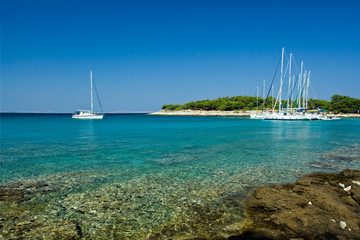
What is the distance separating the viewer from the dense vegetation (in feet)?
352

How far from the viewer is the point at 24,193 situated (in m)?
7.29

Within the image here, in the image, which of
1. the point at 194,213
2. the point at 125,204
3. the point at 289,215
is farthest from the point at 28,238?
the point at 289,215

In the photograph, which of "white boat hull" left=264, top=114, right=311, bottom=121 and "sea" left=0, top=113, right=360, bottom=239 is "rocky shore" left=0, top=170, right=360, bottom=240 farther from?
"white boat hull" left=264, top=114, right=311, bottom=121

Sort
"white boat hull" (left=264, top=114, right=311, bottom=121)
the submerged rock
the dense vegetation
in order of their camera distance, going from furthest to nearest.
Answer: the dense vegetation
"white boat hull" (left=264, top=114, right=311, bottom=121)
the submerged rock

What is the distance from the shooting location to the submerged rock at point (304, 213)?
469 cm

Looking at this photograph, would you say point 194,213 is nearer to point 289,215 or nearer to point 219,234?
point 219,234

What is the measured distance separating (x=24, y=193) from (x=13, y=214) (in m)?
1.77

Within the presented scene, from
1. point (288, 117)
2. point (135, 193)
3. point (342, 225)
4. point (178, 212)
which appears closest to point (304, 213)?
point (342, 225)

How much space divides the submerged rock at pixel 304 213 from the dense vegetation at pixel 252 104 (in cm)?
8462

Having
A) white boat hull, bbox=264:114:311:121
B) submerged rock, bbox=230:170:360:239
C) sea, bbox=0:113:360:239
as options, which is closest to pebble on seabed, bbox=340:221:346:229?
submerged rock, bbox=230:170:360:239

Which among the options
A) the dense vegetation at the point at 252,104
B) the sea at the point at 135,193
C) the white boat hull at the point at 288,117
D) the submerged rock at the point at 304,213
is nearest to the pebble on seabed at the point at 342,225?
the submerged rock at the point at 304,213

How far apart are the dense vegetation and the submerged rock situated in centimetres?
8462

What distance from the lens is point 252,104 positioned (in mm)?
118438

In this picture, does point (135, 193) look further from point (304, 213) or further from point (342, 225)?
point (342, 225)
